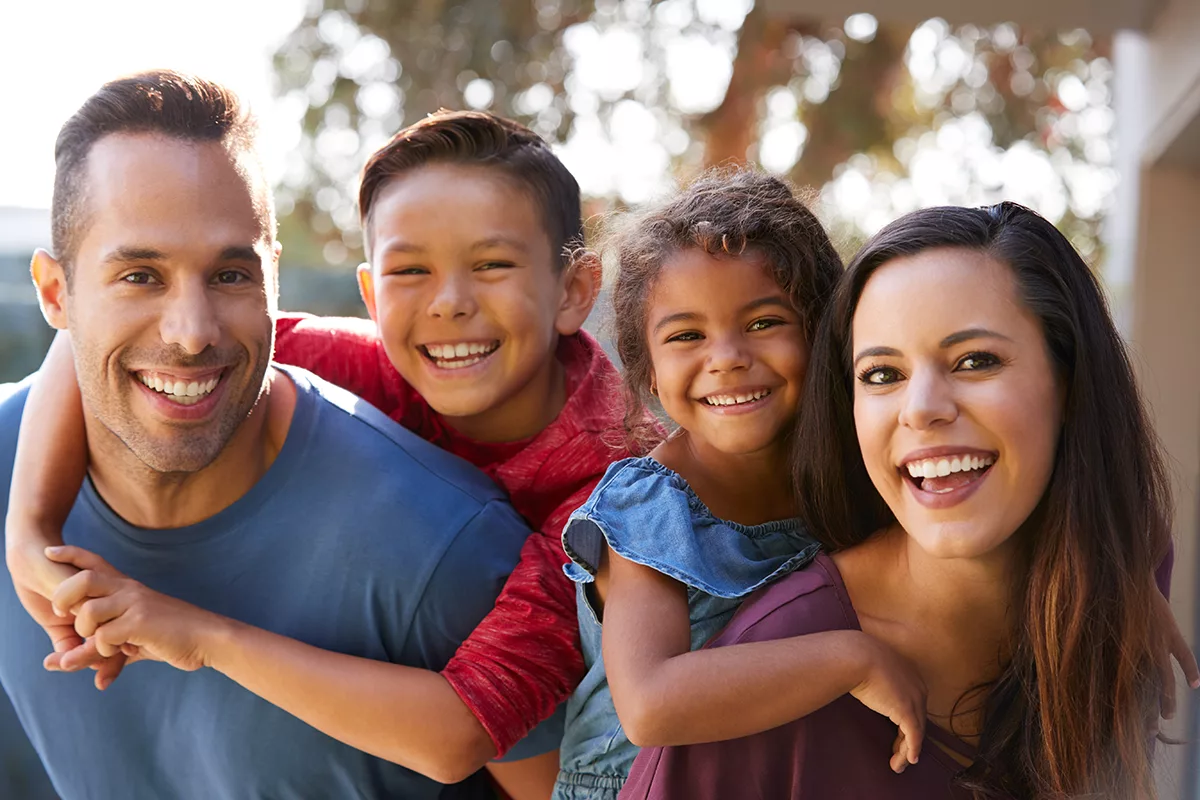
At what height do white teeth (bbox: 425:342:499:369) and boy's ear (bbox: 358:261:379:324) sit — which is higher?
boy's ear (bbox: 358:261:379:324)

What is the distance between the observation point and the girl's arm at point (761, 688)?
1921 mm

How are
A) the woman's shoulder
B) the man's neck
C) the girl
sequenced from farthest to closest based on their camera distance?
the man's neck < the girl < the woman's shoulder

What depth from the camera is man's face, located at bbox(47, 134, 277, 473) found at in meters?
2.40

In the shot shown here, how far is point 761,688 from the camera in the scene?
1.93m

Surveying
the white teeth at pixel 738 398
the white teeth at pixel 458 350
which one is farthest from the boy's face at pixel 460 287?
the white teeth at pixel 738 398

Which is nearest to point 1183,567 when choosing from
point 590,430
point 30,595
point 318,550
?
point 590,430

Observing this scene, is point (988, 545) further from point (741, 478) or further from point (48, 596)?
point (48, 596)

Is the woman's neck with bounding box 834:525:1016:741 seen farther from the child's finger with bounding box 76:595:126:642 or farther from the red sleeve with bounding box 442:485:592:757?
the child's finger with bounding box 76:595:126:642

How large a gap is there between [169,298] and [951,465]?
1399 mm

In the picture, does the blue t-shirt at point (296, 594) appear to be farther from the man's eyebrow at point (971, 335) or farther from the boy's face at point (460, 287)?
the man's eyebrow at point (971, 335)

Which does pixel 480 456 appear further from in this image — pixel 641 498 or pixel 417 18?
pixel 417 18

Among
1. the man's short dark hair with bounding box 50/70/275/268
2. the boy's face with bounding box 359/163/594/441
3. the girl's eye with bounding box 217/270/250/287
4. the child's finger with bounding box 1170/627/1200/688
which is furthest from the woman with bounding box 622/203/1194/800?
the man's short dark hair with bounding box 50/70/275/268

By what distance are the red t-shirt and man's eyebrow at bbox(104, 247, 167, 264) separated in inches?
25.5

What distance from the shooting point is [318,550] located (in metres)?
2.53
